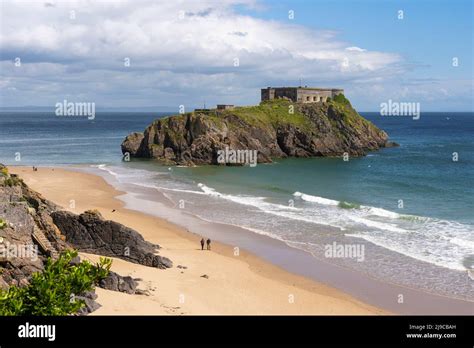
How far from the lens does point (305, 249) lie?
34.8m

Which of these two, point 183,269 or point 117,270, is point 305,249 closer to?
point 183,269

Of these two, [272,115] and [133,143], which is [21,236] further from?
[272,115]

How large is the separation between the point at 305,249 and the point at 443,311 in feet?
39.6

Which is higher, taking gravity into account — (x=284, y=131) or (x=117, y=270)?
(x=284, y=131)

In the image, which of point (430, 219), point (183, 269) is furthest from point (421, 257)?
point (183, 269)

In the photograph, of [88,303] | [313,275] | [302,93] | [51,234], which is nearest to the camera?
[88,303]

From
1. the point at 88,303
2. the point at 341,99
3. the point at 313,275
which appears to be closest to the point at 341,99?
the point at 341,99

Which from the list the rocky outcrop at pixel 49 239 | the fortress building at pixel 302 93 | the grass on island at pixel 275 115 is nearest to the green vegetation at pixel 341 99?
the fortress building at pixel 302 93

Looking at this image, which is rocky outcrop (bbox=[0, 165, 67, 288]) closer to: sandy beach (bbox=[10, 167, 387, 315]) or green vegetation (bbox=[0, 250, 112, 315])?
green vegetation (bbox=[0, 250, 112, 315])

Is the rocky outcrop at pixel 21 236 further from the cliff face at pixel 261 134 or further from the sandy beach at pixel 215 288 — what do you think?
the cliff face at pixel 261 134

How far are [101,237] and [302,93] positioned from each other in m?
89.9

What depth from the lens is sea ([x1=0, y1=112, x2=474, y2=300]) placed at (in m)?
32.0

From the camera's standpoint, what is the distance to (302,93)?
375ft

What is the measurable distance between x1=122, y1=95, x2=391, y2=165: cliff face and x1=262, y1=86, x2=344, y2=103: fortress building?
17.2ft
